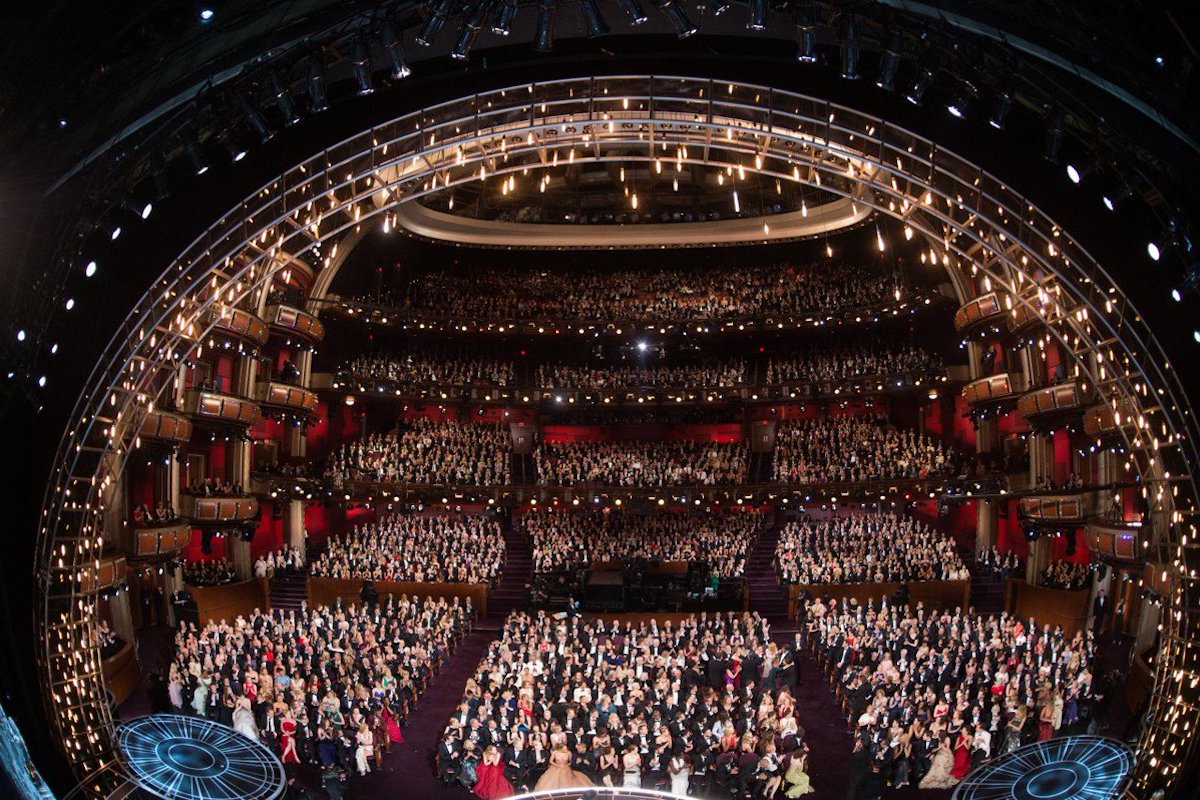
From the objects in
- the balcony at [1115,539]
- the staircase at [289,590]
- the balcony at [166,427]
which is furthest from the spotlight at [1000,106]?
the staircase at [289,590]

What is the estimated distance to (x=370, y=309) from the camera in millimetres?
35281

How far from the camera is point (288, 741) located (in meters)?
17.0

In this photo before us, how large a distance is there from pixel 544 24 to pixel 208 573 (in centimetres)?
2334

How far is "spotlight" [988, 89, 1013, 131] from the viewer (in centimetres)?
1239

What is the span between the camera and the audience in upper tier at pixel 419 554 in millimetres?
29688

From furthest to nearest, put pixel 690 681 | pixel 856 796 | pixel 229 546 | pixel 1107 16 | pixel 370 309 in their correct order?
pixel 370 309 < pixel 229 546 < pixel 690 681 < pixel 856 796 < pixel 1107 16

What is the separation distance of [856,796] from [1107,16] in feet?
39.0

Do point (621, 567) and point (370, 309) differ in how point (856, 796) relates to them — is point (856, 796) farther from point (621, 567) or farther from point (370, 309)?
point (370, 309)

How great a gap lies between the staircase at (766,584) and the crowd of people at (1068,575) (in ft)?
26.0

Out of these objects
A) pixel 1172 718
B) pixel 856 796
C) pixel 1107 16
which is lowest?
pixel 856 796

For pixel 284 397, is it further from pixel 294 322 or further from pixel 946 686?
pixel 946 686

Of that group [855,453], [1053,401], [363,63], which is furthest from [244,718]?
[855,453]

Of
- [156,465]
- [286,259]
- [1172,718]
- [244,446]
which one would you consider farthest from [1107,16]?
[244,446]

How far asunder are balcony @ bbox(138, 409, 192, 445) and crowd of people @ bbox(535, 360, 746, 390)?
14841 mm
